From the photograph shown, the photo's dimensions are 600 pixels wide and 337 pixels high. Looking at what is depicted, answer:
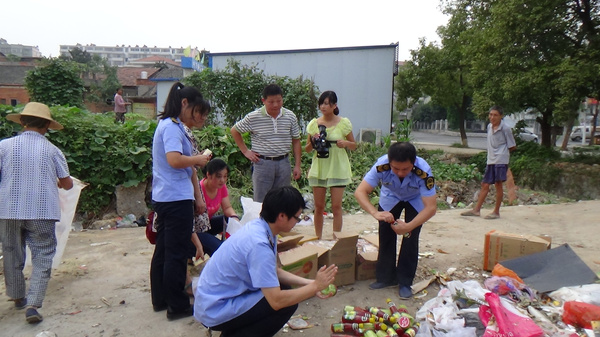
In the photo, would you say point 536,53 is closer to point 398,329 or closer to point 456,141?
point 398,329

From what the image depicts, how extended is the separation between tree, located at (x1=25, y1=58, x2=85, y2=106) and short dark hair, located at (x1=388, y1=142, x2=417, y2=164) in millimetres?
15909

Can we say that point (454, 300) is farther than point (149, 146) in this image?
No

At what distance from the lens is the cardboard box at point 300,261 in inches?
131

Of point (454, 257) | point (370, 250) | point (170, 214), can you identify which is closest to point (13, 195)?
point (170, 214)

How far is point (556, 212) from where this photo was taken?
23.2 feet

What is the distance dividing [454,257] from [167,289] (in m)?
3.01

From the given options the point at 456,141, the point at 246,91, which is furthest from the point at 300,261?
the point at 456,141

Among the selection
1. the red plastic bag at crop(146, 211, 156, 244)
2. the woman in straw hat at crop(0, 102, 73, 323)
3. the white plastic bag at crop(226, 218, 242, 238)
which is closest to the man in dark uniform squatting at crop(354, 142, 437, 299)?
the white plastic bag at crop(226, 218, 242, 238)

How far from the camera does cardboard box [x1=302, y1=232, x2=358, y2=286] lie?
3717 millimetres

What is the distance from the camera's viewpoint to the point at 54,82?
16.2m

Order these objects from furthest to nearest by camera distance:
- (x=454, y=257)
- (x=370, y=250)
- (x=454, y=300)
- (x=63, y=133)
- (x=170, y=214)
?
1. (x=63, y=133)
2. (x=454, y=257)
3. (x=370, y=250)
4. (x=454, y=300)
5. (x=170, y=214)

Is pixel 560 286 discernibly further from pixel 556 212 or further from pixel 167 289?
pixel 556 212

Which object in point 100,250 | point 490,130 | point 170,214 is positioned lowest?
point 100,250

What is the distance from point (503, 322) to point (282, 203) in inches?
65.9
